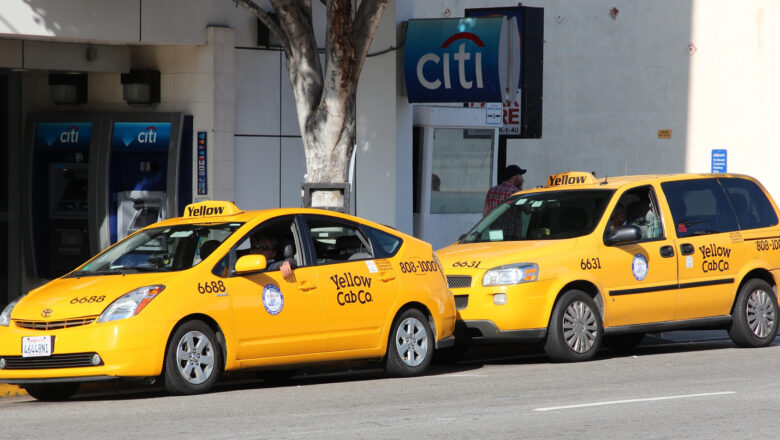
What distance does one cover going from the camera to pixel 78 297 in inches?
386

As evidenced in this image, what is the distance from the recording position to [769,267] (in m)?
13.9

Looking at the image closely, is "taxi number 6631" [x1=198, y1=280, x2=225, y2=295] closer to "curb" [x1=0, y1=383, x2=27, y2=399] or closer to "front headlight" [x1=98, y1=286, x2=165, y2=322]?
"front headlight" [x1=98, y1=286, x2=165, y2=322]

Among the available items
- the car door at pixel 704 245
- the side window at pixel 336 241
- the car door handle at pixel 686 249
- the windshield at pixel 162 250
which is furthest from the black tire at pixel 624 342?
the windshield at pixel 162 250

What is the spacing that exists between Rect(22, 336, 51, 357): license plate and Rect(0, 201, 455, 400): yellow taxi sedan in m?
0.01

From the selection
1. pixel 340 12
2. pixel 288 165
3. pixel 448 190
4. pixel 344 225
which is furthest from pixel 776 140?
pixel 344 225

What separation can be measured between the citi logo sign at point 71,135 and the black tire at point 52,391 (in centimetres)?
707

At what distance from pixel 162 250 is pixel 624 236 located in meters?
→ 4.65

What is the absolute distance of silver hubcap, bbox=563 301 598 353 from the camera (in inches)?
482

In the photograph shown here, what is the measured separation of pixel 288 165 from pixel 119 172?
2.22 meters

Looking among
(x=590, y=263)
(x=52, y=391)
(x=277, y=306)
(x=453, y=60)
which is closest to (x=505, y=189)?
(x=453, y=60)

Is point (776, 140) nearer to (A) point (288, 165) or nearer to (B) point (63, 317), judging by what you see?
(A) point (288, 165)

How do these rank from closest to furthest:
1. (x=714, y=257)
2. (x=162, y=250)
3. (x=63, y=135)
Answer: (x=162, y=250), (x=714, y=257), (x=63, y=135)

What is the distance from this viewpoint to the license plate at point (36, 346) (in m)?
9.62

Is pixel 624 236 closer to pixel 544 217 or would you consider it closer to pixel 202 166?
pixel 544 217
